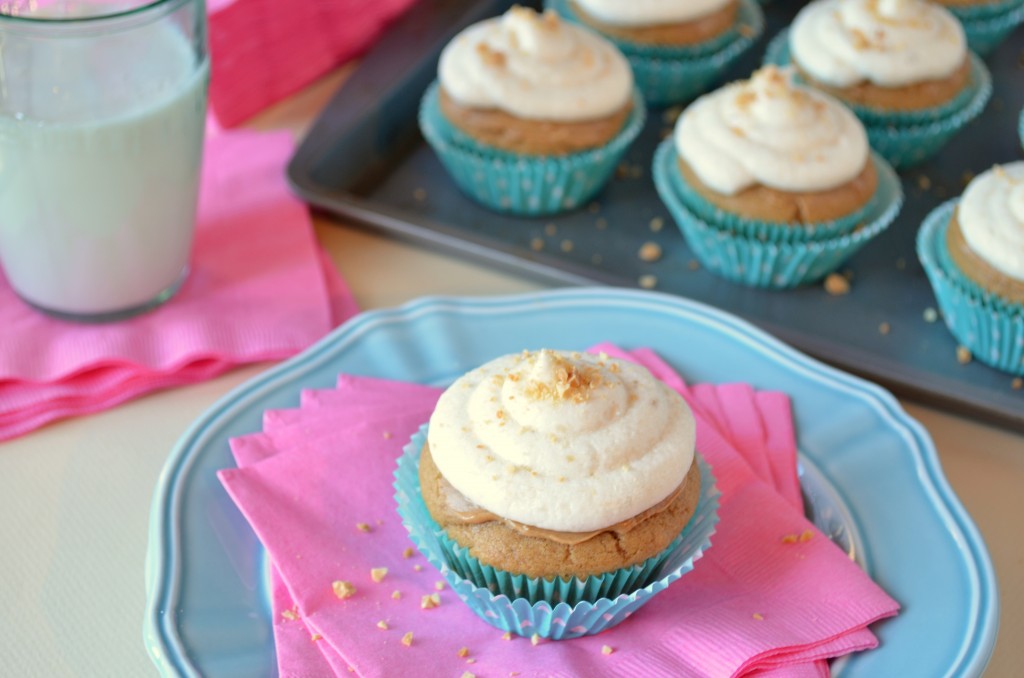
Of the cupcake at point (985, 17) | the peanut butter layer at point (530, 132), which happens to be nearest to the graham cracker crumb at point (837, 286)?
the peanut butter layer at point (530, 132)

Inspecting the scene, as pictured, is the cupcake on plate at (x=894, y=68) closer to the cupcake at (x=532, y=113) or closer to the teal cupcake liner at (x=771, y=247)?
the teal cupcake liner at (x=771, y=247)

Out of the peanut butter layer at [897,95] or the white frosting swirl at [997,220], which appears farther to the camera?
the peanut butter layer at [897,95]

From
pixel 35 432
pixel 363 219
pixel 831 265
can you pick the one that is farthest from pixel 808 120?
pixel 35 432

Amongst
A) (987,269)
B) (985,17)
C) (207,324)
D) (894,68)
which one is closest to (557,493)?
(207,324)

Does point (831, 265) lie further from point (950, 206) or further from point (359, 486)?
point (359, 486)

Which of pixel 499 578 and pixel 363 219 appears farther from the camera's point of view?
pixel 363 219
